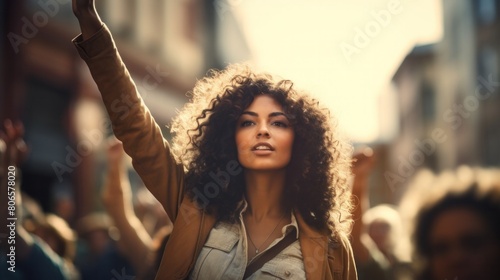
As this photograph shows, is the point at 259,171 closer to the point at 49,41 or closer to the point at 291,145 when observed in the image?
the point at 291,145

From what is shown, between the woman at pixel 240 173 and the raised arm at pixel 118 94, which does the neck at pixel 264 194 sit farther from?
the raised arm at pixel 118 94

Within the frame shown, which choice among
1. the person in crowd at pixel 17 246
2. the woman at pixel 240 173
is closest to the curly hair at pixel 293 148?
the woman at pixel 240 173

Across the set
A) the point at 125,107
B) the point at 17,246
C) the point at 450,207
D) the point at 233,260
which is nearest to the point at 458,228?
the point at 450,207

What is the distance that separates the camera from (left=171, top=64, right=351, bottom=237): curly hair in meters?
1.99

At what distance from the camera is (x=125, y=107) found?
1.67 meters

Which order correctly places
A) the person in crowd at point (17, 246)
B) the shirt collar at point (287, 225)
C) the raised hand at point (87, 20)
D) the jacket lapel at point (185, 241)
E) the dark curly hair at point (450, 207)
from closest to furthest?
the raised hand at point (87, 20) < the jacket lapel at point (185, 241) < the shirt collar at point (287, 225) < the dark curly hair at point (450, 207) < the person in crowd at point (17, 246)

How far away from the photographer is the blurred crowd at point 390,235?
7.07ft

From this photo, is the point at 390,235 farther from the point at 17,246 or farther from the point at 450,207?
the point at 17,246

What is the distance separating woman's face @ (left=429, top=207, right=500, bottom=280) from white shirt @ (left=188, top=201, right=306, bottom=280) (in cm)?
61

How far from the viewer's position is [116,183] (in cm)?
238

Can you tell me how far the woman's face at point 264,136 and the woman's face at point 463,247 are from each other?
66 cm

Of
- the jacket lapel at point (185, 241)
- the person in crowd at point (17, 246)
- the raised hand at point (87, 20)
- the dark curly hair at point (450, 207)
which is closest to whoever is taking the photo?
the raised hand at point (87, 20)

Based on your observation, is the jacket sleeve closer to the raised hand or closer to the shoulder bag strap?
the raised hand

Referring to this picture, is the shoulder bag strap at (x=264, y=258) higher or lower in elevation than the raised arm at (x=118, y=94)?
lower
